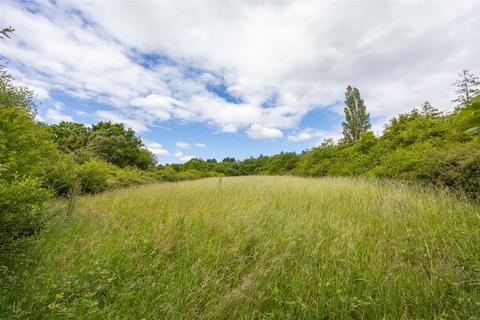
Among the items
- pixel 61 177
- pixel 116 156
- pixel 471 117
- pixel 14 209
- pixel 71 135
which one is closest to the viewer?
pixel 471 117

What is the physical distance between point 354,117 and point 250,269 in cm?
2876

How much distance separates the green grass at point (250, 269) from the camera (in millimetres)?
1915

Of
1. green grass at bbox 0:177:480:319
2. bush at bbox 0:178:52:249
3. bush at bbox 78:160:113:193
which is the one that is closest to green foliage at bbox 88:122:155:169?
bush at bbox 78:160:113:193

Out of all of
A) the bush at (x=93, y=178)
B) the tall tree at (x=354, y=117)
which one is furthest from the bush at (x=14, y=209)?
the tall tree at (x=354, y=117)

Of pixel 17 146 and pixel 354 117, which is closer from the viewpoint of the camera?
pixel 17 146

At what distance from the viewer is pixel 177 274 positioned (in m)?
2.47

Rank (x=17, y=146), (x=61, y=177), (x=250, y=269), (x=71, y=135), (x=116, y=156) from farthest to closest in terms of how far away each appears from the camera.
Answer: (x=71, y=135) < (x=116, y=156) < (x=61, y=177) < (x=17, y=146) < (x=250, y=269)

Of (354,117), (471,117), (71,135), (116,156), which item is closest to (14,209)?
(471,117)

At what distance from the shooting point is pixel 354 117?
27094mm

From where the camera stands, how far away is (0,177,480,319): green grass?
1915 mm

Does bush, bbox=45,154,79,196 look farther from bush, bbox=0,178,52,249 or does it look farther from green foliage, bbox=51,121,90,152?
green foliage, bbox=51,121,90,152

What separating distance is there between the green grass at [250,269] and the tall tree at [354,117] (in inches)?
984

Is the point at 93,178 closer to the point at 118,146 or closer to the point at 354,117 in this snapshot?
the point at 118,146

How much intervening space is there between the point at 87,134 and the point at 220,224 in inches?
906
